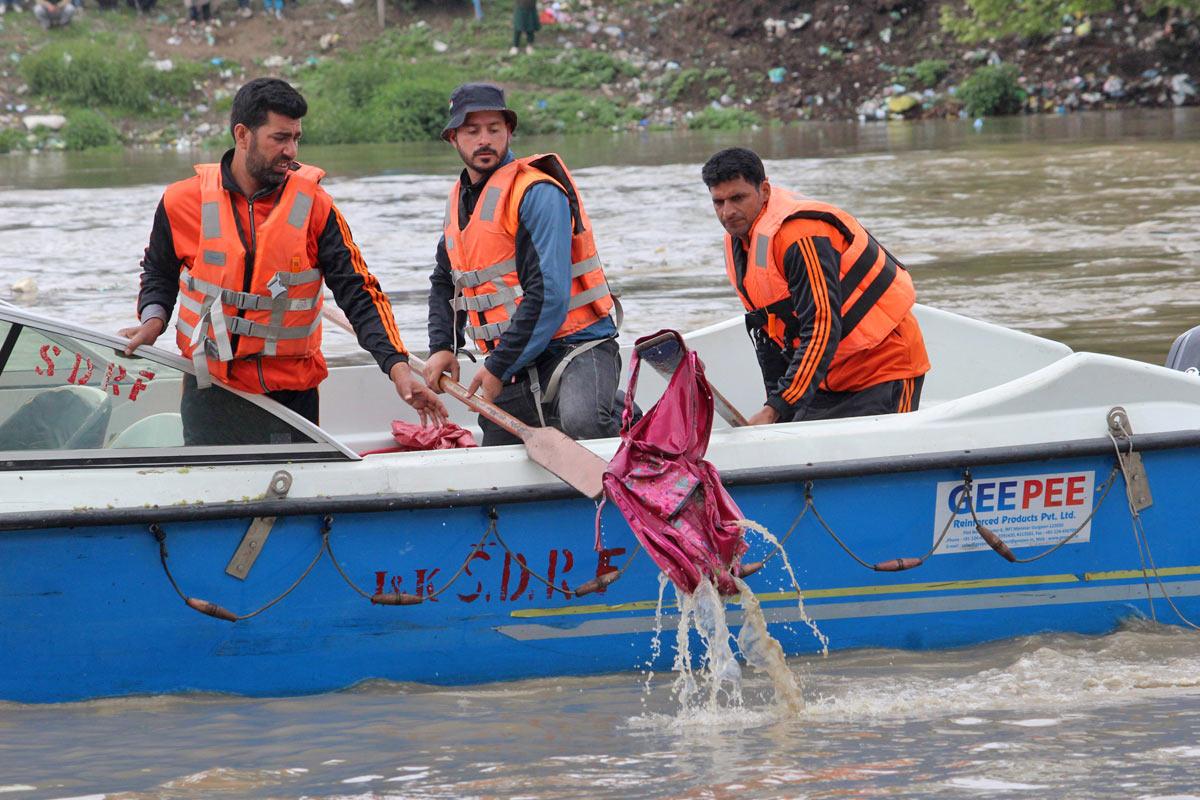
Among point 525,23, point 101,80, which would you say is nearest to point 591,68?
point 525,23

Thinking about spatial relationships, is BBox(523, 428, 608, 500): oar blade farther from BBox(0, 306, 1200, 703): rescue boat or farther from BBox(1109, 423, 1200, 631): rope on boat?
BBox(1109, 423, 1200, 631): rope on boat

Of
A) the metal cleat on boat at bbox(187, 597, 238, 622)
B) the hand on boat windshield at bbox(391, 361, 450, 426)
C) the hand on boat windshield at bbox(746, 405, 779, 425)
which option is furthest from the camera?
the hand on boat windshield at bbox(746, 405, 779, 425)

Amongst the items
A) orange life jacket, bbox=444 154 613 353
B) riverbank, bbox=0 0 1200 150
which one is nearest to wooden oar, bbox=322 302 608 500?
orange life jacket, bbox=444 154 613 353

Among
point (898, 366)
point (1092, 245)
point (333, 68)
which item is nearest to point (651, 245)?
point (1092, 245)

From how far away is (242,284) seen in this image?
4414mm

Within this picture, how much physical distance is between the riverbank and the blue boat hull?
2410 cm

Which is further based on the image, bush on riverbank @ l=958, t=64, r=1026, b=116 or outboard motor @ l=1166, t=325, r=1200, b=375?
bush on riverbank @ l=958, t=64, r=1026, b=116

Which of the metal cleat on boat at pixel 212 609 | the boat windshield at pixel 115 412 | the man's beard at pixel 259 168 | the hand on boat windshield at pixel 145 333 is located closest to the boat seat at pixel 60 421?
the boat windshield at pixel 115 412

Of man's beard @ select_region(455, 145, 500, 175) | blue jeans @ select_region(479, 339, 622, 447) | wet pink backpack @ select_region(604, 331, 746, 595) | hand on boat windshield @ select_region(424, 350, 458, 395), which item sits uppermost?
man's beard @ select_region(455, 145, 500, 175)

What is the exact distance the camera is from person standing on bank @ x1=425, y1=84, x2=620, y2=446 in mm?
4504

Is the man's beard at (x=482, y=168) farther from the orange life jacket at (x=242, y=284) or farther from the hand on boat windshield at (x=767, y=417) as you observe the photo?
the hand on boat windshield at (x=767, y=417)

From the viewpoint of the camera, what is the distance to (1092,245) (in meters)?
12.5

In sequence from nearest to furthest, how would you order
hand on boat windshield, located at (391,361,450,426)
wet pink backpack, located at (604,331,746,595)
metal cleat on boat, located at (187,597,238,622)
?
wet pink backpack, located at (604,331,746,595) → metal cleat on boat, located at (187,597,238,622) → hand on boat windshield, located at (391,361,450,426)

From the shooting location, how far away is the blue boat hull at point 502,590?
13.6 ft
